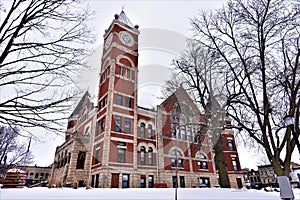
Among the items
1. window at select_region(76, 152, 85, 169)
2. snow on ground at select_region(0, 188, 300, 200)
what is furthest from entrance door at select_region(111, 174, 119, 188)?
snow on ground at select_region(0, 188, 300, 200)

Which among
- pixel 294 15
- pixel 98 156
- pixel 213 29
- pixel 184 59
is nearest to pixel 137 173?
pixel 98 156

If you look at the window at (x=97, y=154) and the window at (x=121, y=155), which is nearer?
the window at (x=121, y=155)

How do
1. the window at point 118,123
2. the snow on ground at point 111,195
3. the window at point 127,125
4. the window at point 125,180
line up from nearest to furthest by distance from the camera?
the snow on ground at point 111,195
the window at point 125,180
the window at point 118,123
the window at point 127,125

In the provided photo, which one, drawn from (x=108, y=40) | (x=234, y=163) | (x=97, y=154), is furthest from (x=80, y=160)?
(x=234, y=163)

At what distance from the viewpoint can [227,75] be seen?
45.9 feet

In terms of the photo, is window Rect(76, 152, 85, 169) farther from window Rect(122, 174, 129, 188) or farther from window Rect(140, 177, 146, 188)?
window Rect(140, 177, 146, 188)

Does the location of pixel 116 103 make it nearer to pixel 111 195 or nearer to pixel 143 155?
pixel 143 155

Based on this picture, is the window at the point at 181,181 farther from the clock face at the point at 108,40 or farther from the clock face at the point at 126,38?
the clock face at the point at 108,40

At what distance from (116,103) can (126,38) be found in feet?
33.9

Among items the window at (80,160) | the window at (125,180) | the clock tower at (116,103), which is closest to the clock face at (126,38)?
the clock tower at (116,103)

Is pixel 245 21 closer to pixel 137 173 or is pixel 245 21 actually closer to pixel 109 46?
pixel 137 173

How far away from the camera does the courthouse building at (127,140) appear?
22.1 m

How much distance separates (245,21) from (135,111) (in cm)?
1658

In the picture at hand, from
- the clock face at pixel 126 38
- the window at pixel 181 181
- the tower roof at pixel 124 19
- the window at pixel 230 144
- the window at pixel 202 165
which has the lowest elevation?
the window at pixel 181 181
